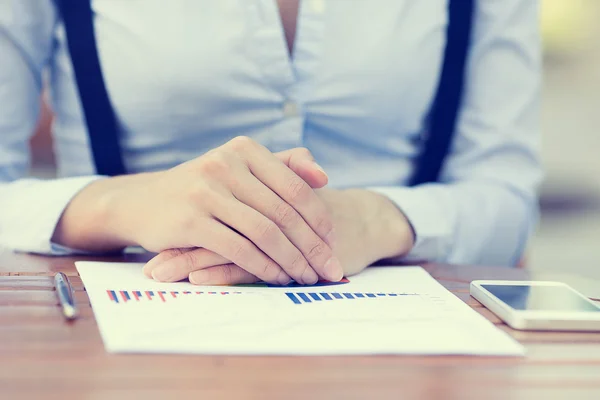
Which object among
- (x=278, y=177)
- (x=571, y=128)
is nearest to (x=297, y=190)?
(x=278, y=177)

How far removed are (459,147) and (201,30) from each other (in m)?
0.39

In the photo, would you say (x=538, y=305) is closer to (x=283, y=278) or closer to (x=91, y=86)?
(x=283, y=278)

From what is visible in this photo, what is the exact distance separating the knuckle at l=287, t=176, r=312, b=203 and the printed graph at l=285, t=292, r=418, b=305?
0.29 ft

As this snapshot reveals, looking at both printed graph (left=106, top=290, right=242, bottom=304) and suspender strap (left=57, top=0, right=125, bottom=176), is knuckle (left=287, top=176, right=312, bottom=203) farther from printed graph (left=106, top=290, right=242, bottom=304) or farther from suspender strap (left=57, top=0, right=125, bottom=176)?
suspender strap (left=57, top=0, right=125, bottom=176)

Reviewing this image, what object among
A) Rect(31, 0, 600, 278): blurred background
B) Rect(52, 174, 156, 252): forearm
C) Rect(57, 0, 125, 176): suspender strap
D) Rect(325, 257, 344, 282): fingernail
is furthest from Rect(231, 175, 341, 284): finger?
Rect(31, 0, 600, 278): blurred background

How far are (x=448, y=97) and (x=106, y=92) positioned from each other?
1.47 feet

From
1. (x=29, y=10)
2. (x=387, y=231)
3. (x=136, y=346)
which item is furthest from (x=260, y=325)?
(x=29, y=10)

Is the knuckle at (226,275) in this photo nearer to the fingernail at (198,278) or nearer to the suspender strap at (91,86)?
the fingernail at (198,278)

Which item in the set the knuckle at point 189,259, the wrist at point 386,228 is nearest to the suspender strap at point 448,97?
the wrist at point 386,228

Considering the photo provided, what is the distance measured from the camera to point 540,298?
53 centimetres

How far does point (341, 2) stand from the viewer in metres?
0.87

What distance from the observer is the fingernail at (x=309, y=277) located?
0.57 metres

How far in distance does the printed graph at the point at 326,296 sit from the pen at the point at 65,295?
0.15 meters

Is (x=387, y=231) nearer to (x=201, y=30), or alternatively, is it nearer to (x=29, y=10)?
(x=201, y=30)
